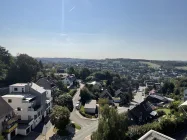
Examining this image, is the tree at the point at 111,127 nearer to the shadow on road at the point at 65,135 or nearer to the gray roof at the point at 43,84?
the shadow on road at the point at 65,135

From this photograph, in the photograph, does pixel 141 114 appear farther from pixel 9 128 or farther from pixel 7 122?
pixel 7 122

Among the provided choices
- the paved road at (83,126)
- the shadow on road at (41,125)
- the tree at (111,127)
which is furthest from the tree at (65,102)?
the tree at (111,127)

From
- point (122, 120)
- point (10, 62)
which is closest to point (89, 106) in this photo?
point (122, 120)

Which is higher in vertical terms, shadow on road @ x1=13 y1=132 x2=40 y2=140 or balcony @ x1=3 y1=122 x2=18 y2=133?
balcony @ x1=3 y1=122 x2=18 y2=133

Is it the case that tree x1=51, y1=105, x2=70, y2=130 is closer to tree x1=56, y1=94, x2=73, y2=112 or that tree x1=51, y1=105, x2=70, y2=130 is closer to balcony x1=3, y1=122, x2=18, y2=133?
balcony x1=3, y1=122, x2=18, y2=133

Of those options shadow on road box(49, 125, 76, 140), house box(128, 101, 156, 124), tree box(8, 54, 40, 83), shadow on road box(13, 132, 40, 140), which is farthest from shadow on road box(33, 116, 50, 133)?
tree box(8, 54, 40, 83)

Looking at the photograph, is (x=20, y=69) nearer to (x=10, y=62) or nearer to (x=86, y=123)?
(x=10, y=62)

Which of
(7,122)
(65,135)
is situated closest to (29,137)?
(7,122)
